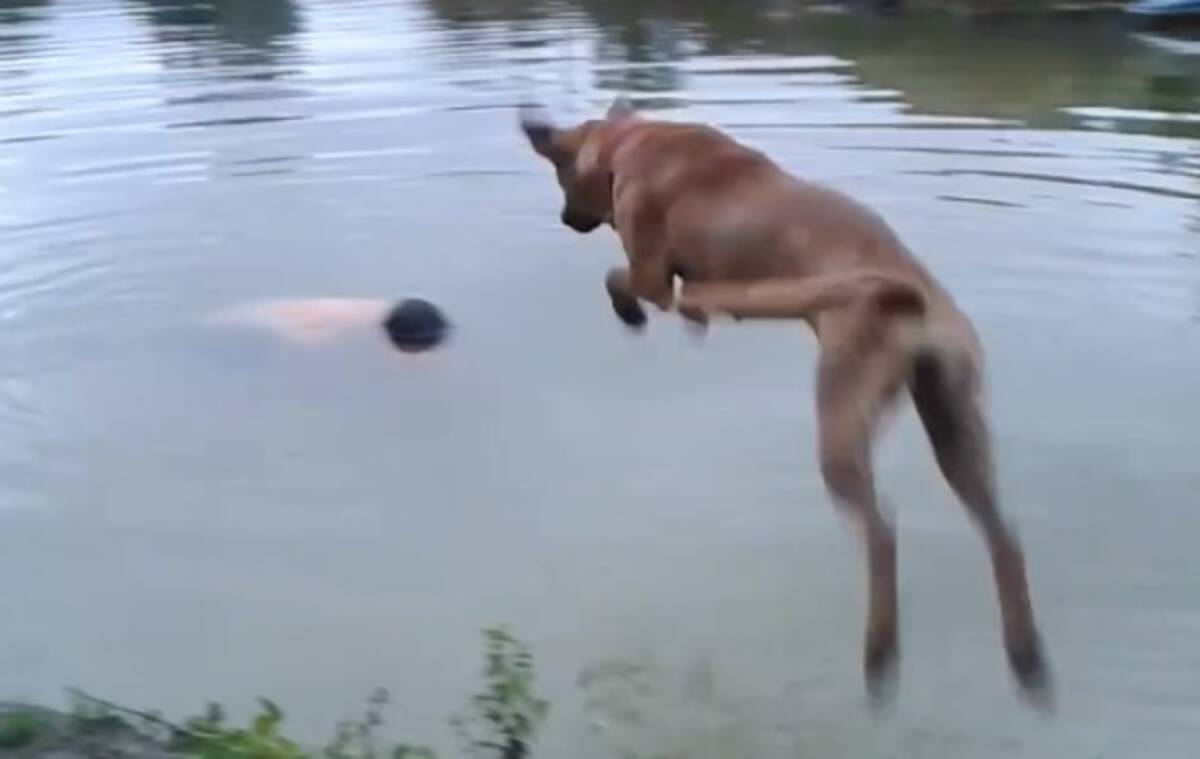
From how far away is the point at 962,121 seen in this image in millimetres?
11828

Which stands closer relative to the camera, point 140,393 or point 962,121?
point 140,393

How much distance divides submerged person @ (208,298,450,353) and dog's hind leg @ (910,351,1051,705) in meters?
3.35

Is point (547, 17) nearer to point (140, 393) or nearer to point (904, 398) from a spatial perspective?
point (140, 393)

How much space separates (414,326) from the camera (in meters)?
7.49

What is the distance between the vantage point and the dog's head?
5.66m

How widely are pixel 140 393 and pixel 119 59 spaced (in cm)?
1158

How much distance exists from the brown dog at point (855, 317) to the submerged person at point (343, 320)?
2.40 m

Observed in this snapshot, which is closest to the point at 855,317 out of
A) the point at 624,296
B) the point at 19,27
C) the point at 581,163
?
the point at 624,296

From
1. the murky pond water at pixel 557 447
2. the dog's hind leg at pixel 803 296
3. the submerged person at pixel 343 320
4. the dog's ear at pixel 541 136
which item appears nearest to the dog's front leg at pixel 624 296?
the dog's ear at pixel 541 136

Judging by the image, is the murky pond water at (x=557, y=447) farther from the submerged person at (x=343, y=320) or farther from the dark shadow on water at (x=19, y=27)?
the dark shadow on water at (x=19, y=27)

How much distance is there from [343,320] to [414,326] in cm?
41

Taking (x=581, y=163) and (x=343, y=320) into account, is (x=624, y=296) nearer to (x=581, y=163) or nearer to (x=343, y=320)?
(x=581, y=163)

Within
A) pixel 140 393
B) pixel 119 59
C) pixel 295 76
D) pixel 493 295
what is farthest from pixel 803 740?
pixel 119 59

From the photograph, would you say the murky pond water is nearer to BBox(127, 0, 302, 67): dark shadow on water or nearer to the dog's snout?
the dog's snout
